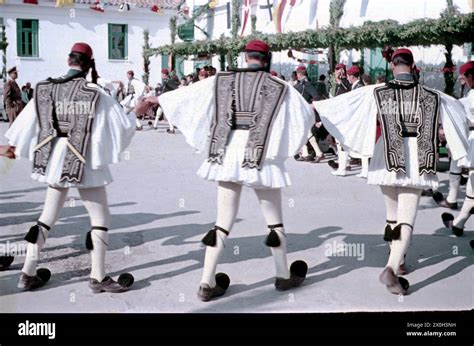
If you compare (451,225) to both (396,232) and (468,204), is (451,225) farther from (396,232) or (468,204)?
(396,232)

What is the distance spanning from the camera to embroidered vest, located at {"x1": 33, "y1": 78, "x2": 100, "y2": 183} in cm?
439

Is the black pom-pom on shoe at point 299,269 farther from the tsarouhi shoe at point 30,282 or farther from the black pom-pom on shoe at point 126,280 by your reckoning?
the tsarouhi shoe at point 30,282

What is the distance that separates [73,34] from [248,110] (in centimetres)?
210

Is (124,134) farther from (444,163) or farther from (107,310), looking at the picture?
(444,163)

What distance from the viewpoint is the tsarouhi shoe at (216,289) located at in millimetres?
4520

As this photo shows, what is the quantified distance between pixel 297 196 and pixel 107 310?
421 centimetres

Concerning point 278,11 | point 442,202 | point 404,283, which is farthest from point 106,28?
point 278,11

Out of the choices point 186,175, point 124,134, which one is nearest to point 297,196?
point 186,175

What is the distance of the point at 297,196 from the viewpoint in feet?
27.0

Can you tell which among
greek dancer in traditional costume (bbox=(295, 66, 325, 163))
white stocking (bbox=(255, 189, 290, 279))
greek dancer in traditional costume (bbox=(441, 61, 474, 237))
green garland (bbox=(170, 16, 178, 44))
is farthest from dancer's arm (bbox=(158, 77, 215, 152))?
greek dancer in traditional costume (bbox=(295, 66, 325, 163))

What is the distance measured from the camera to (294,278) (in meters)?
4.83

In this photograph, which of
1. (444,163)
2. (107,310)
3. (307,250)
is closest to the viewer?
(107,310)

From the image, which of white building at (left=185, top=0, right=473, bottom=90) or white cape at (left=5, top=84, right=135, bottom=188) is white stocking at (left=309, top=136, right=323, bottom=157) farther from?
white cape at (left=5, top=84, right=135, bottom=188)

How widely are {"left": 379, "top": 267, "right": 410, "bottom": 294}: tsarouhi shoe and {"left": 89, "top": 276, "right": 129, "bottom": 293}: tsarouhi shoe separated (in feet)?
5.74
